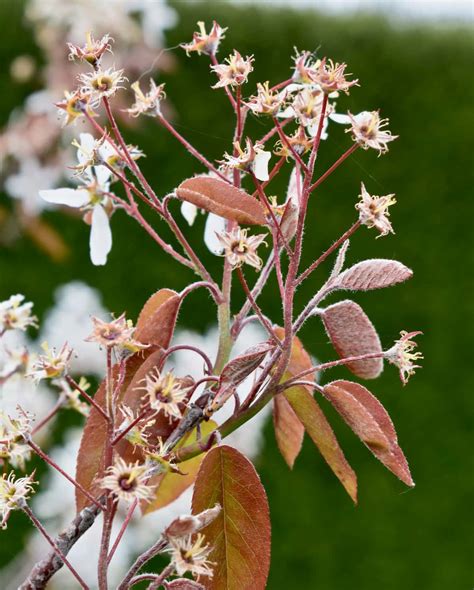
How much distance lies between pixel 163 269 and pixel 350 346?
2.99m

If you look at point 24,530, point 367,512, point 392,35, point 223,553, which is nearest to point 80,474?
point 223,553

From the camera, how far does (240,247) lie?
0.56 m

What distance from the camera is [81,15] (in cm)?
166

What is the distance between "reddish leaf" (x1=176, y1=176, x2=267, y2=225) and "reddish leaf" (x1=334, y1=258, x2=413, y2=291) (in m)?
0.06

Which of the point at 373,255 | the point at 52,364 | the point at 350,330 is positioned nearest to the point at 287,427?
the point at 350,330

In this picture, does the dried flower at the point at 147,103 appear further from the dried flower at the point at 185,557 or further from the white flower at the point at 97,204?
the dried flower at the point at 185,557

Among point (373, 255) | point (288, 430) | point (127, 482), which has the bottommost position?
point (373, 255)

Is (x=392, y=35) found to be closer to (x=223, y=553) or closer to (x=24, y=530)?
(x=24, y=530)

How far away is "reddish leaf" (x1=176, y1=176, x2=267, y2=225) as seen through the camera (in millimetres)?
578

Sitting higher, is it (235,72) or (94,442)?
(235,72)

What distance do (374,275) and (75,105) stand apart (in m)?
0.21

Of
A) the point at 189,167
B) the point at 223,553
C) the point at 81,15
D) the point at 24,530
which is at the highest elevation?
the point at 81,15

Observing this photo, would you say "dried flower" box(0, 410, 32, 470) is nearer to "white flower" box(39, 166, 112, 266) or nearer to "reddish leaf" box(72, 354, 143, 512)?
"reddish leaf" box(72, 354, 143, 512)

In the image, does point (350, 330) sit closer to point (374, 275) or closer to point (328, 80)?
point (374, 275)
